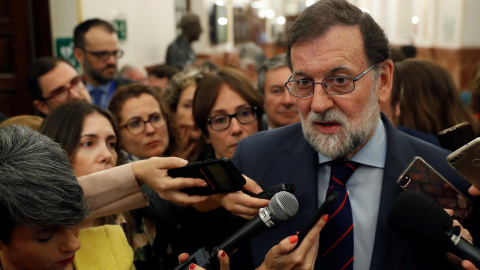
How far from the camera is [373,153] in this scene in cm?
→ 174

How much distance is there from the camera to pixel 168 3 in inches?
352

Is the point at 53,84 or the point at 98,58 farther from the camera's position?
the point at 98,58

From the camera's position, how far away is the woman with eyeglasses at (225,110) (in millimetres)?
2686

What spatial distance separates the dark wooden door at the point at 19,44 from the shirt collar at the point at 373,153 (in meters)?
4.27

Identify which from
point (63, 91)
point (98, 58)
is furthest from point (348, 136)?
point (98, 58)

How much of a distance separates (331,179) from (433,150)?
1.07 feet

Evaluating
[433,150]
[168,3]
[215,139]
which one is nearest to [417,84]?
[215,139]

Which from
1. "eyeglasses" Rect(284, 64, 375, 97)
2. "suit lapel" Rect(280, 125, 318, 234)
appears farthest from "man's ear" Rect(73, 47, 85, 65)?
"eyeglasses" Rect(284, 64, 375, 97)

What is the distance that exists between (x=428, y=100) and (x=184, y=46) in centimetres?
473

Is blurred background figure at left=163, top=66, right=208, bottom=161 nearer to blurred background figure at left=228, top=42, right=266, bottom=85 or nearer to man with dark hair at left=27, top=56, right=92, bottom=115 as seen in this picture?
man with dark hair at left=27, top=56, right=92, bottom=115

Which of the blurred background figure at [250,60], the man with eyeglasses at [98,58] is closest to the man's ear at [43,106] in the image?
the man with eyeglasses at [98,58]

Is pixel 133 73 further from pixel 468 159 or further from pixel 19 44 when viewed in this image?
pixel 468 159

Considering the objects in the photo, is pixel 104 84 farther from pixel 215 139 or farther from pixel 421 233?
pixel 421 233

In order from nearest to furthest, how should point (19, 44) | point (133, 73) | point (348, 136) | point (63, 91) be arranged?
point (348, 136), point (63, 91), point (19, 44), point (133, 73)
